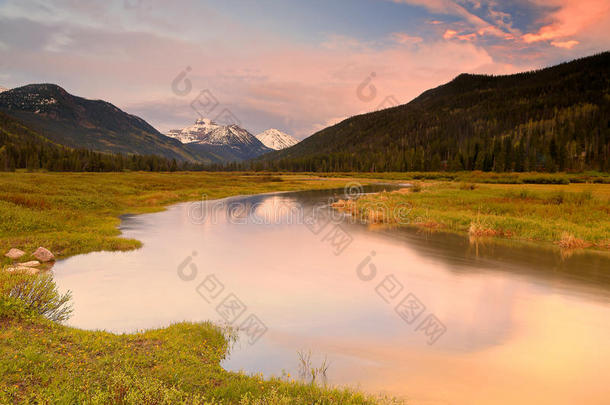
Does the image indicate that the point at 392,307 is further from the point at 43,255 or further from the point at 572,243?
the point at 43,255

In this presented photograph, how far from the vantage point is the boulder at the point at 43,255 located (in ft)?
65.5

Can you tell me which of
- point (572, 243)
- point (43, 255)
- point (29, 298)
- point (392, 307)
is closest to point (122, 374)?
point (29, 298)

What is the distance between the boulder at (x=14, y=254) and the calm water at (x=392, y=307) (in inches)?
95.7

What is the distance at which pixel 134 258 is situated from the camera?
22.8 metres

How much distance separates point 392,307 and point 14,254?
2145 centimetres

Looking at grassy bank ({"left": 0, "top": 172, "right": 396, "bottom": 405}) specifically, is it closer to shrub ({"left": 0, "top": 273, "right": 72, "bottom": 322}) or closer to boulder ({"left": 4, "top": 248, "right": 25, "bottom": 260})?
shrub ({"left": 0, "top": 273, "right": 72, "bottom": 322})

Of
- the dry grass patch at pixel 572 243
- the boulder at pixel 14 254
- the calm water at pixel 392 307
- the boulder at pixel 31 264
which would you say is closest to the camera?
the calm water at pixel 392 307

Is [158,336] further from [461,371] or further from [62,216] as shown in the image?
[62,216]

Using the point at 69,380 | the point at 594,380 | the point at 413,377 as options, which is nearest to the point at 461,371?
the point at 413,377

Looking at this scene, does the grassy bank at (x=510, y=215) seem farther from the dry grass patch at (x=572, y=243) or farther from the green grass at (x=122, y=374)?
the green grass at (x=122, y=374)

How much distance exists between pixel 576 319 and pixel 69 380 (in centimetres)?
1780

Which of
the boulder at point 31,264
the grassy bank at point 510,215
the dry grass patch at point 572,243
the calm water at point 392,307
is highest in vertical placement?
the grassy bank at point 510,215

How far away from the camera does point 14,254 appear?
1923cm

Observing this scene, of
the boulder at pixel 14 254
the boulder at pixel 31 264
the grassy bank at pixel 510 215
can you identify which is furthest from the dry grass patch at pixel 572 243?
the boulder at pixel 14 254
